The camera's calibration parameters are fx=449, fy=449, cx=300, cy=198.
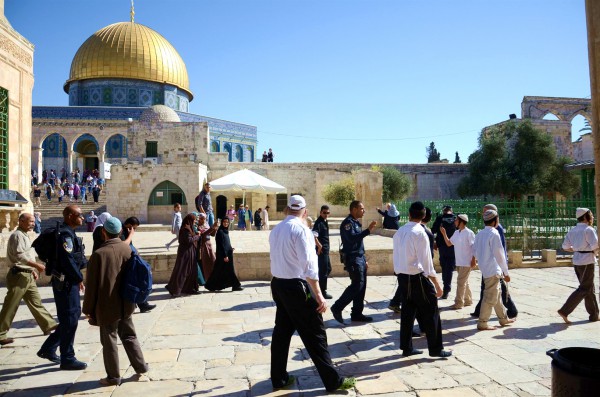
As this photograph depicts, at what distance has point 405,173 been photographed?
1080 inches

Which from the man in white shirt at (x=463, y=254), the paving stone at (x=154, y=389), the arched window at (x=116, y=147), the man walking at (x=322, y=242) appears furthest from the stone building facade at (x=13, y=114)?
the arched window at (x=116, y=147)

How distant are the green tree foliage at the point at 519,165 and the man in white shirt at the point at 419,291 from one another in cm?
2218

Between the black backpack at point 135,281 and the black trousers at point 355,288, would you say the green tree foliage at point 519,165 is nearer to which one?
the black trousers at point 355,288

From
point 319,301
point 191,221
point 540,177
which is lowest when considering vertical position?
point 319,301

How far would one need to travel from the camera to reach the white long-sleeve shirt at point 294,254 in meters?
3.29

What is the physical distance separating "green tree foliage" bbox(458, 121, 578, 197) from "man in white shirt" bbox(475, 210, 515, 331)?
21018 mm

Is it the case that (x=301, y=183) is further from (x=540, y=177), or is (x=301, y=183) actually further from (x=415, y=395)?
(x=415, y=395)

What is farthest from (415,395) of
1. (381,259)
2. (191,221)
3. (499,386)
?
(381,259)

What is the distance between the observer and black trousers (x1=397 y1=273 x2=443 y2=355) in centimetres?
394

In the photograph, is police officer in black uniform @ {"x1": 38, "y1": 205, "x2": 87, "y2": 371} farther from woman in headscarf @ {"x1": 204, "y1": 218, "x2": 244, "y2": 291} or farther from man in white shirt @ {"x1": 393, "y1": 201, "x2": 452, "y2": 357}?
woman in headscarf @ {"x1": 204, "y1": 218, "x2": 244, "y2": 291}

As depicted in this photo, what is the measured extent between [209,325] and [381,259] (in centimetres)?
444

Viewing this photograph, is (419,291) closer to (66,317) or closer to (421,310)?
(421,310)

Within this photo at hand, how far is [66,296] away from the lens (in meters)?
3.89

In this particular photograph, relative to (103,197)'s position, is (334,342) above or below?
below
